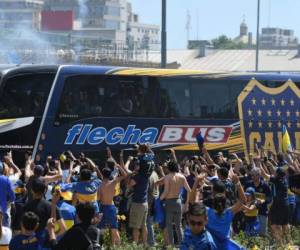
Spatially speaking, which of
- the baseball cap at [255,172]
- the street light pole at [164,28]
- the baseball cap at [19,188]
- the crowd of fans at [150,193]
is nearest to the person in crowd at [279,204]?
the crowd of fans at [150,193]

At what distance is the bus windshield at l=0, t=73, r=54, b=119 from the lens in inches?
883

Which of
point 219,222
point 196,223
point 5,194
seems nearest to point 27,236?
point 196,223

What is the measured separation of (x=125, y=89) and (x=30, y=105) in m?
2.61

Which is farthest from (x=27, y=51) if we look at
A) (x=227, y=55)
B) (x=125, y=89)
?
(x=125, y=89)

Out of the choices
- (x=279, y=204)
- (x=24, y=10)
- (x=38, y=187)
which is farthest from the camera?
(x=24, y=10)

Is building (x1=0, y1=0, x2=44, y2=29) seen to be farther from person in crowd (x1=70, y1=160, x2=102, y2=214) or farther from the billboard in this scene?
person in crowd (x1=70, y1=160, x2=102, y2=214)

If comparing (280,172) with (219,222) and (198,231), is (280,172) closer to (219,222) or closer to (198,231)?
(219,222)

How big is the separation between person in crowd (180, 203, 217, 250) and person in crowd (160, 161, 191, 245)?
21.3 ft

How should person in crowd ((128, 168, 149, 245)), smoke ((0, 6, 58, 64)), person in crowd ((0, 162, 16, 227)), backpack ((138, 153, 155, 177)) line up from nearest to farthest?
1. person in crowd ((0, 162, 16, 227))
2. backpack ((138, 153, 155, 177))
3. person in crowd ((128, 168, 149, 245))
4. smoke ((0, 6, 58, 64))

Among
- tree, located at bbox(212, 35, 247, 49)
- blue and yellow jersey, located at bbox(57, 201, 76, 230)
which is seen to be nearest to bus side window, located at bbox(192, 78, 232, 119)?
blue and yellow jersey, located at bbox(57, 201, 76, 230)

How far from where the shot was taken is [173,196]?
16125 millimetres

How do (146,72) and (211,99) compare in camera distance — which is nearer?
(146,72)

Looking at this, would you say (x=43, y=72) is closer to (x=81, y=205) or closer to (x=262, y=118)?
(x=262, y=118)

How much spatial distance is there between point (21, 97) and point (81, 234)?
1362 cm
